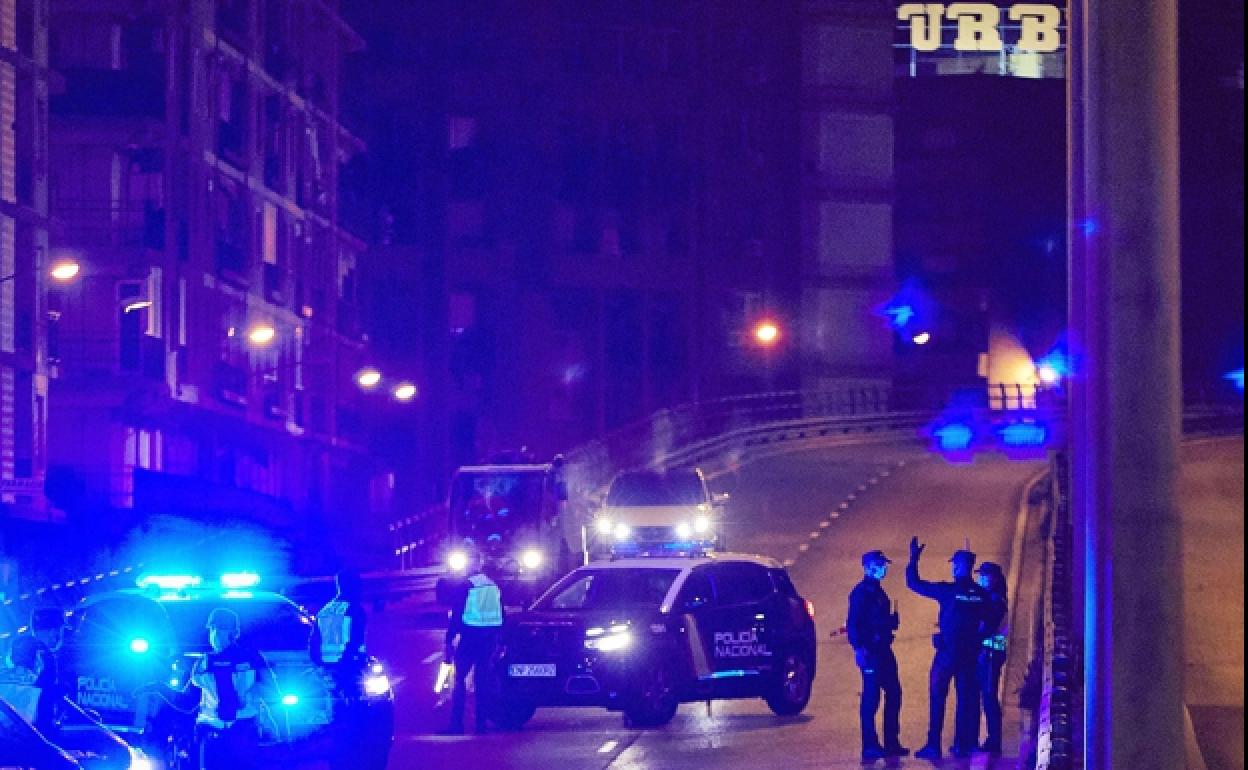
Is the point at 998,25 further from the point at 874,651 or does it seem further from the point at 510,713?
the point at 874,651

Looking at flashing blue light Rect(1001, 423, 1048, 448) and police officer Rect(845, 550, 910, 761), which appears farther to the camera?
flashing blue light Rect(1001, 423, 1048, 448)

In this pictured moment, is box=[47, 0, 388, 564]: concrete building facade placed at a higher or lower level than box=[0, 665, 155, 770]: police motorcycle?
higher

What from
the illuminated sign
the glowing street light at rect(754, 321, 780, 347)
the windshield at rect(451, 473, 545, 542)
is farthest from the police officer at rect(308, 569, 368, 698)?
the illuminated sign

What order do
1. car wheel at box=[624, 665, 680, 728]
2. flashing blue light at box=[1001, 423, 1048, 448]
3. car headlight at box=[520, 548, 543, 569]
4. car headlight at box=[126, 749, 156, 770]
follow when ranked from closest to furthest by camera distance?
car headlight at box=[126, 749, 156, 770], car wheel at box=[624, 665, 680, 728], car headlight at box=[520, 548, 543, 569], flashing blue light at box=[1001, 423, 1048, 448]

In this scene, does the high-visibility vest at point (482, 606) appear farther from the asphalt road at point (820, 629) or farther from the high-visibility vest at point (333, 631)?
the high-visibility vest at point (333, 631)

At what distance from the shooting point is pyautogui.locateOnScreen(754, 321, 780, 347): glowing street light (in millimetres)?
86062

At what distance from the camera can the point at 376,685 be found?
59.8 feet

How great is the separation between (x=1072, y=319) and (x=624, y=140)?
203 feet

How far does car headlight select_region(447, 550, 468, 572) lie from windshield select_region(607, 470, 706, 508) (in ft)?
9.55

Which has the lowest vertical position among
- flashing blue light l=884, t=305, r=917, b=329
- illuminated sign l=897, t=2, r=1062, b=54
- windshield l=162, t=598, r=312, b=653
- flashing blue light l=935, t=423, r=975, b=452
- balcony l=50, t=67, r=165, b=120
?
windshield l=162, t=598, r=312, b=653

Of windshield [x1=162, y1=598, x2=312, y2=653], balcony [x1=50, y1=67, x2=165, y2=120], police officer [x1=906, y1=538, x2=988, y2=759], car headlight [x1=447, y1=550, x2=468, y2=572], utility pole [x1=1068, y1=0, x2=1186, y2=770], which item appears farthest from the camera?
balcony [x1=50, y1=67, x2=165, y2=120]

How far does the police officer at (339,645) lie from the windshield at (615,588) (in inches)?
238

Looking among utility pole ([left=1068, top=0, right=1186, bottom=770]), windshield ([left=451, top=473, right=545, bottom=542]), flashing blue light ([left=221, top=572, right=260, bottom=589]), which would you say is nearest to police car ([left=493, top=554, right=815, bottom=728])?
flashing blue light ([left=221, top=572, right=260, bottom=589])

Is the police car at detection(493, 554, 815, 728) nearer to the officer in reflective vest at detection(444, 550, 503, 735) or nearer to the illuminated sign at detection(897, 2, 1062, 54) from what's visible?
the officer in reflective vest at detection(444, 550, 503, 735)
